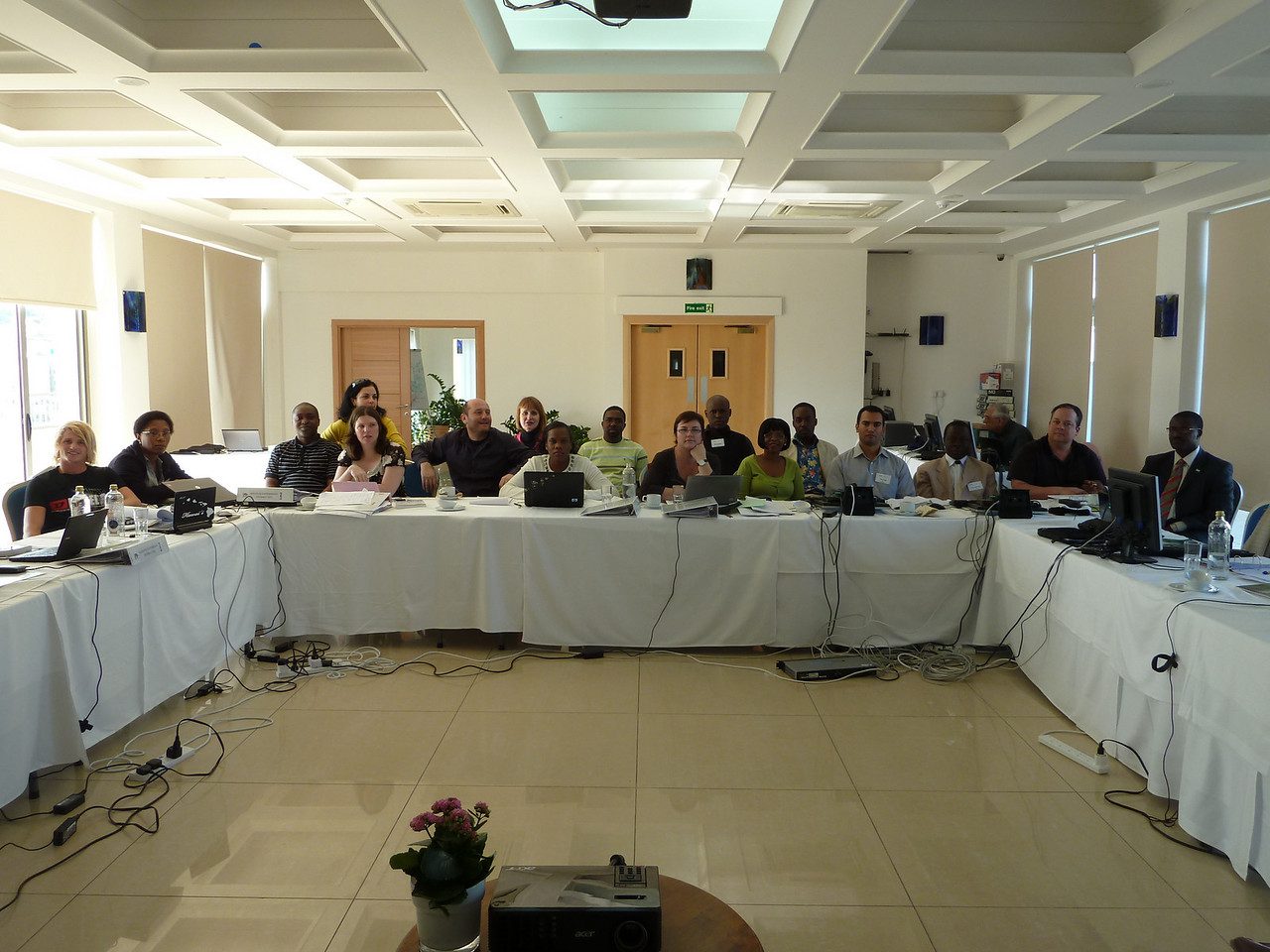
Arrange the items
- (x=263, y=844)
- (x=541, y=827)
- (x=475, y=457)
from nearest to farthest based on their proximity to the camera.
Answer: (x=263, y=844) → (x=541, y=827) → (x=475, y=457)

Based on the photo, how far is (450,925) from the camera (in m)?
1.61

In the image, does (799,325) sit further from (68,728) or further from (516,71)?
(68,728)

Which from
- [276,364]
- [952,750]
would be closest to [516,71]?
[952,750]

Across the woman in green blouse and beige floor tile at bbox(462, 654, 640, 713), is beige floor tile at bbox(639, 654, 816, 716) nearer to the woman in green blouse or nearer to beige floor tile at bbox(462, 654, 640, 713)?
beige floor tile at bbox(462, 654, 640, 713)

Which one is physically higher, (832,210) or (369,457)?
(832,210)

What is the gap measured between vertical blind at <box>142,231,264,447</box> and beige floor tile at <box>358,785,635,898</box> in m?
6.51

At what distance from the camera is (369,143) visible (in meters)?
5.30

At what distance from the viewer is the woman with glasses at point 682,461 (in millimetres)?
5387

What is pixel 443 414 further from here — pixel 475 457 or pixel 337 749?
pixel 337 749

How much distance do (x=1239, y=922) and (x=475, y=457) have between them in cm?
460

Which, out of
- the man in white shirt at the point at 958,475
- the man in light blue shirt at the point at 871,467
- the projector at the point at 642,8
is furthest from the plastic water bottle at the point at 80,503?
the man in white shirt at the point at 958,475

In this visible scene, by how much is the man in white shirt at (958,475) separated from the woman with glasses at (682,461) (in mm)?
1463

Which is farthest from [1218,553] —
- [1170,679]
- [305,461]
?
[305,461]

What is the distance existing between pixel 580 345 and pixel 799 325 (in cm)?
259
